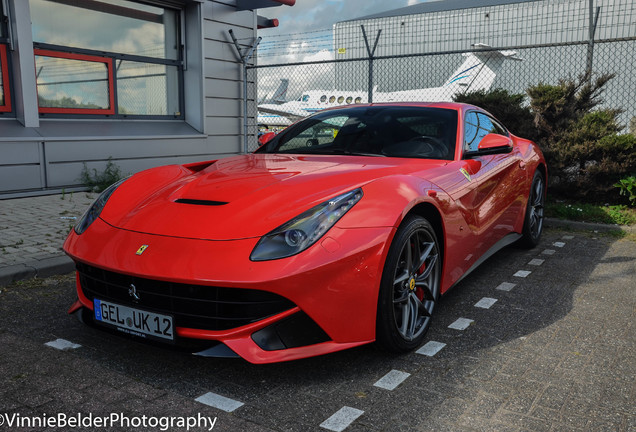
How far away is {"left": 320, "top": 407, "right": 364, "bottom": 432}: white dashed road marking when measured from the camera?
2.11 metres

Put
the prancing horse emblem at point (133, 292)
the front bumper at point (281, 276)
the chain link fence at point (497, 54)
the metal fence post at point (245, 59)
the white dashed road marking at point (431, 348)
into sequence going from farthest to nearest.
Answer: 1. the chain link fence at point (497, 54)
2. the metal fence post at point (245, 59)
3. the white dashed road marking at point (431, 348)
4. the prancing horse emblem at point (133, 292)
5. the front bumper at point (281, 276)

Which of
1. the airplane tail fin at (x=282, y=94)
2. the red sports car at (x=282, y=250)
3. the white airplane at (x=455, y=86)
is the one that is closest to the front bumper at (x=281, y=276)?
the red sports car at (x=282, y=250)

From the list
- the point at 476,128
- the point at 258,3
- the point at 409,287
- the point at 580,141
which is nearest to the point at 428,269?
the point at 409,287

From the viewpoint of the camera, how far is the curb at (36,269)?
12.6ft

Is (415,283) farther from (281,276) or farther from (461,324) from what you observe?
(281,276)

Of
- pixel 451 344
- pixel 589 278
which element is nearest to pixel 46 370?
pixel 451 344

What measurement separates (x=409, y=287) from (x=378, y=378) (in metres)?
0.51

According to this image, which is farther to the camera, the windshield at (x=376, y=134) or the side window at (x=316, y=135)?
the side window at (x=316, y=135)

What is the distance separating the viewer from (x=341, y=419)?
7.09 feet

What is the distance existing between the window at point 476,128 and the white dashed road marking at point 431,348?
1408mm

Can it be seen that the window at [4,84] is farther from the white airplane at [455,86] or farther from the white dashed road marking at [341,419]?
the white airplane at [455,86]

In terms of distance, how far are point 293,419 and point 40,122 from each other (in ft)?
21.4

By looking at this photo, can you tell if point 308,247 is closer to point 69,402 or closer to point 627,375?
point 69,402

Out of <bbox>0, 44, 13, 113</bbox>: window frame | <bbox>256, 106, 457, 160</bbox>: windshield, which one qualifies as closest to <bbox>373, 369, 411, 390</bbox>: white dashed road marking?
<bbox>256, 106, 457, 160</bbox>: windshield
